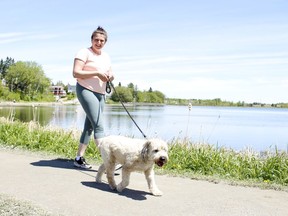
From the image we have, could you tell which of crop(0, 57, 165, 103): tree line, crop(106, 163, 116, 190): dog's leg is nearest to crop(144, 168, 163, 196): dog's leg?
crop(106, 163, 116, 190): dog's leg

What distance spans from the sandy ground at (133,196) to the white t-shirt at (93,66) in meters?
1.66

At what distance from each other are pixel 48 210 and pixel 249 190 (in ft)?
10.7

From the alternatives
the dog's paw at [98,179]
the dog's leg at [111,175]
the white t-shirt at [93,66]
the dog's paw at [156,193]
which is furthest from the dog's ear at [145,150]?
the white t-shirt at [93,66]

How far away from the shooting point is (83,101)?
273 inches

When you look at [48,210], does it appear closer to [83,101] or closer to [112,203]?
[112,203]

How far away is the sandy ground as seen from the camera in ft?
15.7

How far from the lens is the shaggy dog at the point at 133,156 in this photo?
512 cm

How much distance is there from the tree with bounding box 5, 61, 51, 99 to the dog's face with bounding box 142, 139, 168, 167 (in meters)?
109

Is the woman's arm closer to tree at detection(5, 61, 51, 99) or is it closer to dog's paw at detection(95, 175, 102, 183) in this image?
dog's paw at detection(95, 175, 102, 183)

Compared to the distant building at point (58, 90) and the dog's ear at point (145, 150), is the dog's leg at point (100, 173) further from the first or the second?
the distant building at point (58, 90)

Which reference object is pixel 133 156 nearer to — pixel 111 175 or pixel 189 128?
pixel 111 175

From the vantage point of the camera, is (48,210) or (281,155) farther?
(281,155)

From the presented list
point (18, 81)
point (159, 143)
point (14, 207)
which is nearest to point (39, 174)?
point (14, 207)

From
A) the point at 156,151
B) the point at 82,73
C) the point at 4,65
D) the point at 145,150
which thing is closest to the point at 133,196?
the point at 145,150
